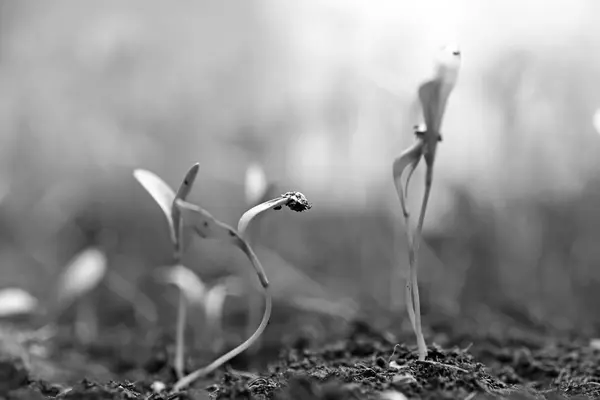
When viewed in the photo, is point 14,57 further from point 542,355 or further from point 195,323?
point 542,355

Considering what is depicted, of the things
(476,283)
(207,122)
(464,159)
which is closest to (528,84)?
(476,283)

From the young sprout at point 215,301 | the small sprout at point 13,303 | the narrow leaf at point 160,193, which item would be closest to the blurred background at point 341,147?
the narrow leaf at point 160,193

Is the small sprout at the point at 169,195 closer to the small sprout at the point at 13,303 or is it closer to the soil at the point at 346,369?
the soil at the point at 346,369

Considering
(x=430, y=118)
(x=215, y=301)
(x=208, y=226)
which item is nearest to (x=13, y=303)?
(x=215, y=301)

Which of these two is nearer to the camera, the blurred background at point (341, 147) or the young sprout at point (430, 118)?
the young sprout at point (430, 118)

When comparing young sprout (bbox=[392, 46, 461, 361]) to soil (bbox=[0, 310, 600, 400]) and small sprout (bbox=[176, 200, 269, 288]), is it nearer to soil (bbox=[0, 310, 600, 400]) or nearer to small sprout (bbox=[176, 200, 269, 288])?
soil (bbox=[0, 310, 600, 400])

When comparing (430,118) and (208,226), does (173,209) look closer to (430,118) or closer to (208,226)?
(208,226)
